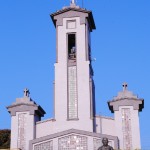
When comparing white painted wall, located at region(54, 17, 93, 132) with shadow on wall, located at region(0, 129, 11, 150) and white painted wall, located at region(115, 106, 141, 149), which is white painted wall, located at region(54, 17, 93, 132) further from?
shadow on wall, located at region(0, 129, 11, 150)

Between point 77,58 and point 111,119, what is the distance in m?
5.44

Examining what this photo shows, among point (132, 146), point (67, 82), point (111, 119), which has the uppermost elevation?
point (67, 82)

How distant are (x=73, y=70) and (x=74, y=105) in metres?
2.83

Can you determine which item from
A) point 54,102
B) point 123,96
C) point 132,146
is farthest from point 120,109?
point 54,102

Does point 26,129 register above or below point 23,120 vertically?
below

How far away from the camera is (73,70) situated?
106 ft

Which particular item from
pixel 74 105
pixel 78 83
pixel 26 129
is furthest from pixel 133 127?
pixel 26 129

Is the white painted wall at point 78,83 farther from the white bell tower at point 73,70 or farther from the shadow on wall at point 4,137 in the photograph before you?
the shadow on wall at point 4,137

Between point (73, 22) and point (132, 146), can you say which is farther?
point (73, 22)

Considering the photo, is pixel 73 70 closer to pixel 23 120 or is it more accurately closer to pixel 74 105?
pixel 74 105

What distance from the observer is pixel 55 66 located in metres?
32.4

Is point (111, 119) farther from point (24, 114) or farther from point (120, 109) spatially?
point (24, 114)

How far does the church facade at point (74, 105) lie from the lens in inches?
1194

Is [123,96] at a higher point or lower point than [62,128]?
higher
